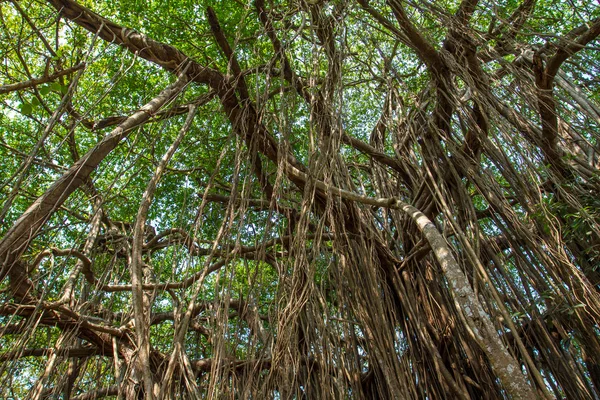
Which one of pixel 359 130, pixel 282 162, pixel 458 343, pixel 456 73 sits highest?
pixel 359 130

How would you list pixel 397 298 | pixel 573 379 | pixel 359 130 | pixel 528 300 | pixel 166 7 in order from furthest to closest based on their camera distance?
1. pixel 359 130
2. pixel 166 7
3. pixel 397 298
4. pixel 528 300
5. pixel 573 379

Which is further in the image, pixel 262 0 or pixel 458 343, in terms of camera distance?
pixel 262 0

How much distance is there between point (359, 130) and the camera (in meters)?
4.49

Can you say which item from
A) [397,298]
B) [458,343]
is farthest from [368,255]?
[458,343]

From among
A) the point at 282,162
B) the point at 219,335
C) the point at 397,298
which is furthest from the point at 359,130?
the point at 219,335

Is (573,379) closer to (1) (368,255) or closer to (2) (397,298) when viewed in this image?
(2) (397,298)

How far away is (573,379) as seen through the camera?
202 centimetres

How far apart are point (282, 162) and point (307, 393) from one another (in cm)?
113

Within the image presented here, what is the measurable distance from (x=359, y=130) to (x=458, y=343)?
2587 mm

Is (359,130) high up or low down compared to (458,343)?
up

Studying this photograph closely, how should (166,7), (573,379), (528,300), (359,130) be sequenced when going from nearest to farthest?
(573,379) < (528,300) < (166,7) < (359,130)

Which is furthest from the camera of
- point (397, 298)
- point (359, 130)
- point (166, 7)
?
point (359, 130)

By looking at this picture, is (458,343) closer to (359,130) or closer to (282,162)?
(282,162)

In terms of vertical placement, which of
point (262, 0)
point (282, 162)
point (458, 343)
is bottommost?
point (458, 343)
